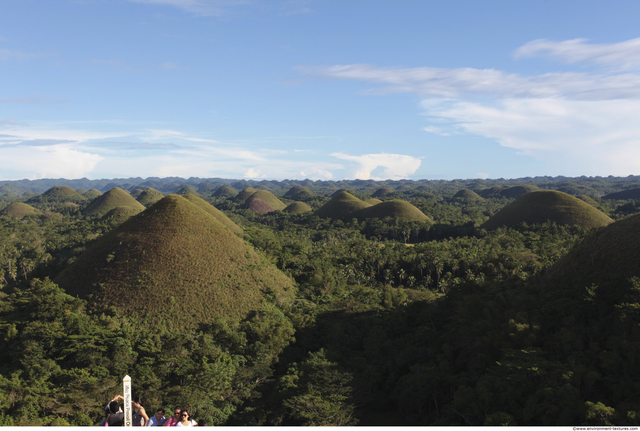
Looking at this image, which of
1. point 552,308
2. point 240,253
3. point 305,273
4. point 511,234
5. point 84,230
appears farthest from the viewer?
point 84,230

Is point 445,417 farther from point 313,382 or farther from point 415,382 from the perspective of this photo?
point 313,382

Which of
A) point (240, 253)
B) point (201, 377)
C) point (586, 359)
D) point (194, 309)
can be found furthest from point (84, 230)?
point (586, 359)

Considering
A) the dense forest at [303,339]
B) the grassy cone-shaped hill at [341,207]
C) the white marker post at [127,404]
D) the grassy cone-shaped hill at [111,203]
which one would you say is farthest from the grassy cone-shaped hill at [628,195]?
the white marker post at [127,404]

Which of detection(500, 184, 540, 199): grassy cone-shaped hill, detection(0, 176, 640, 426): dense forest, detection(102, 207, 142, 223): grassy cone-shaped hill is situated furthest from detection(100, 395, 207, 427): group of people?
detection(500, 184, 540, 199): grassy cone-shaped hill

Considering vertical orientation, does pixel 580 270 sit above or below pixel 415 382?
above

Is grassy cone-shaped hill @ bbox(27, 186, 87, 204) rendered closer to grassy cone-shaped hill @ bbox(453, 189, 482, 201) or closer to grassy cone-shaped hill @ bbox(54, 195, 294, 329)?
grassy cone-shaped hill @ bbox(54, 195, 294, 329)

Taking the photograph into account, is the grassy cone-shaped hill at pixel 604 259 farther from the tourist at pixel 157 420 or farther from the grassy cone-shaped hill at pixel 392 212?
the grassy cone-shaped hill at pixel 392 212

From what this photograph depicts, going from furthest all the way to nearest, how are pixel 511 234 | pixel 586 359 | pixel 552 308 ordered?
1. pixel 511 234
2. pixel 552 308
3. pixel 586 359

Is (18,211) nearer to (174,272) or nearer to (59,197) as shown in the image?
(59,197)
